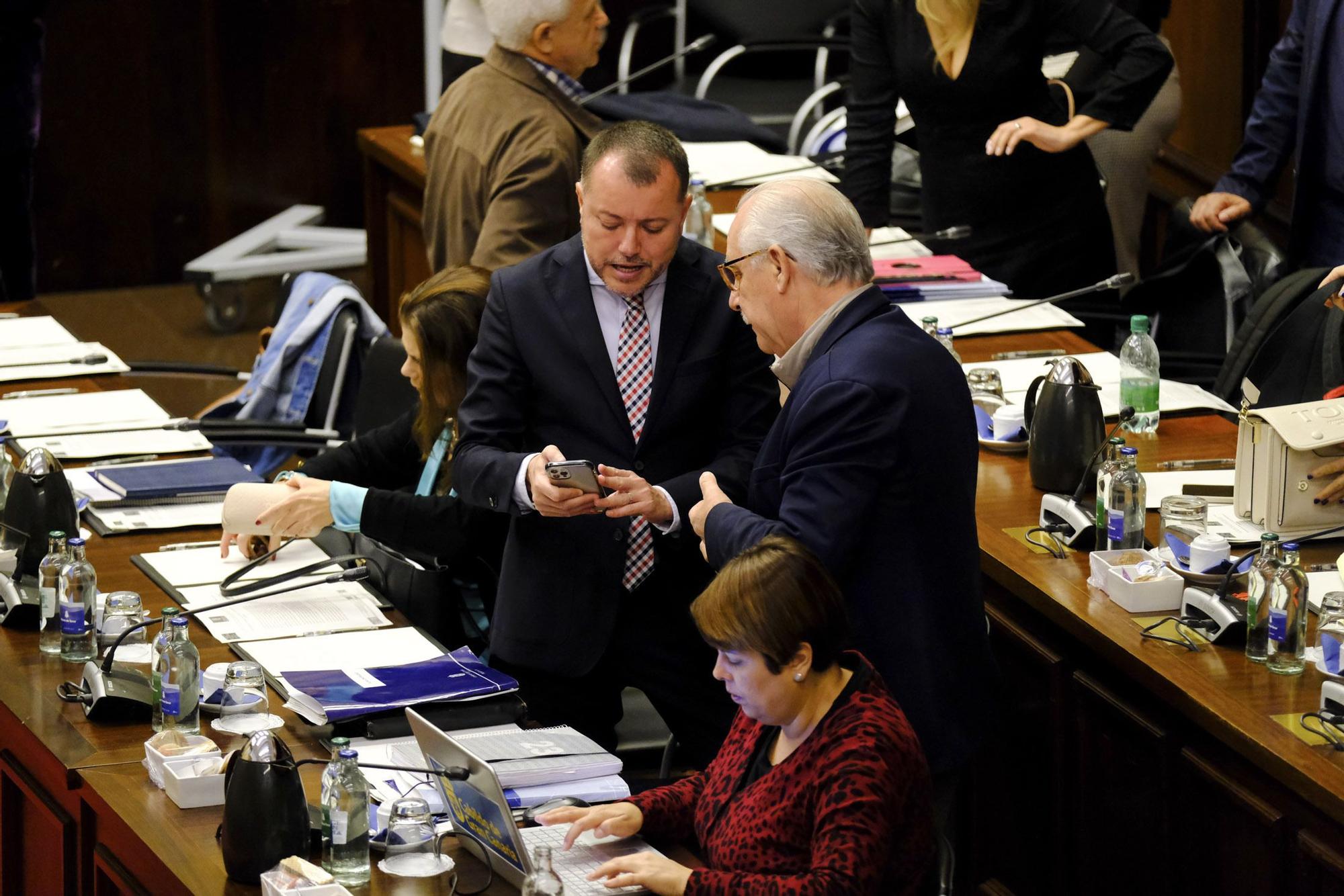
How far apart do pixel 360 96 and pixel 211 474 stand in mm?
4855

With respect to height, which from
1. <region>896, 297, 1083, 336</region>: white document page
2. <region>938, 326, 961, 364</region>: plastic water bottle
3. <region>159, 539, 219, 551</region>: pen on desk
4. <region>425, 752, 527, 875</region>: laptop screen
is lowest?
<region>159, 539, 219, 551</region>: pen on desk

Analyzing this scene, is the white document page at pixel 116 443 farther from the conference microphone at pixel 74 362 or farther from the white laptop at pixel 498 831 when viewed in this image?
the white laptop at pixel 498 831

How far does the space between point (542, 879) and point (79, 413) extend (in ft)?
8.32

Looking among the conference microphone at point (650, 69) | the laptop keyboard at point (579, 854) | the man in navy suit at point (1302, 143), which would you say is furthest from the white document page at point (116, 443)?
the man in navy suit at point (1302, 143)

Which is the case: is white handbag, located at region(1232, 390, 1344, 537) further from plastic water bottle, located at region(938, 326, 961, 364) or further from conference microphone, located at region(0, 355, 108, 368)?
conference microphone, located at region(0, 355, 108, 368)

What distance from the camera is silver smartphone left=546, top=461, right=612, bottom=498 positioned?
2848mm

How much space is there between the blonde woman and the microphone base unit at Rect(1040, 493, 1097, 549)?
Answer: 4.43ft

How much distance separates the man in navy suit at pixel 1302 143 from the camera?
4.19 m

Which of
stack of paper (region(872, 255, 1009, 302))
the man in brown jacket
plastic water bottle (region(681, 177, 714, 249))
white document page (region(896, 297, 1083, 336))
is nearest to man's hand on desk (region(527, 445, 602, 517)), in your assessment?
the man in brown jacket

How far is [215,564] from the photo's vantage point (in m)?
3.39

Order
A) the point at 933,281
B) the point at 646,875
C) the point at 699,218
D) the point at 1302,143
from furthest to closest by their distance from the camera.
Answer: the point at 699,218 < the point at 933,281 < the point at 1302,143 < the point at 646,875

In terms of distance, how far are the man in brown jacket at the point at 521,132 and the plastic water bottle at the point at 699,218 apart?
0.76 metres

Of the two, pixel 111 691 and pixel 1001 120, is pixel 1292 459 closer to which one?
pixel 1001 120

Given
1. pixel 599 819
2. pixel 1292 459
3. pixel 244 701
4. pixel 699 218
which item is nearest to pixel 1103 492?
pixel 1292 459
